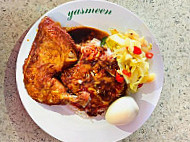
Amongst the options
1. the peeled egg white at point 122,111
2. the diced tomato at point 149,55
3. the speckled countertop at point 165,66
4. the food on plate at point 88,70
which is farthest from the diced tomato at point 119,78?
the speckled countertop at point 165,66

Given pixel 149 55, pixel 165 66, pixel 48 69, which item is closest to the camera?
pixel 48 69

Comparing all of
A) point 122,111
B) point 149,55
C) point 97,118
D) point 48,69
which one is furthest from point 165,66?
point 48,69

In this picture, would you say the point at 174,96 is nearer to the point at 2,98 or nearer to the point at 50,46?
the point at 50,46

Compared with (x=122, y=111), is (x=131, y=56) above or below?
above

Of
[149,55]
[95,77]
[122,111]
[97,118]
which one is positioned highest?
[149,55]

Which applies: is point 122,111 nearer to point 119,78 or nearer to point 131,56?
point 119,78

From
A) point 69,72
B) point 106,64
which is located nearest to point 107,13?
point 106,64

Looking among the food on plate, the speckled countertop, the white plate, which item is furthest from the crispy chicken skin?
the speckled countertop

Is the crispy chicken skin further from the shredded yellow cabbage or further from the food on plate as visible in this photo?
the shredded yellow cabbage
